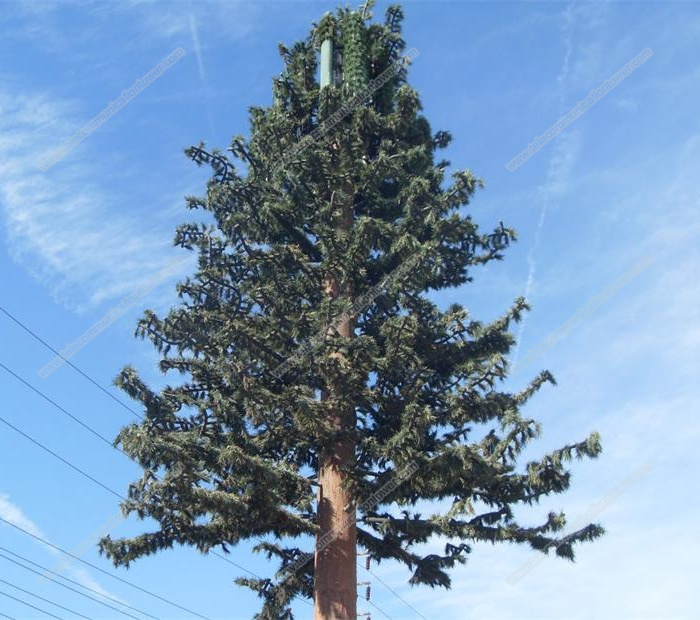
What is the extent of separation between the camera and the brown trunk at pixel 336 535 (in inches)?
519

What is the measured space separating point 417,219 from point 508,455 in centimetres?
544

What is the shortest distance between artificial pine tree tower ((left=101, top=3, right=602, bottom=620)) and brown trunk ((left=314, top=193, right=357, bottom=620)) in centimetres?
3

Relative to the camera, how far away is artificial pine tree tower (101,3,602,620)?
13141mm

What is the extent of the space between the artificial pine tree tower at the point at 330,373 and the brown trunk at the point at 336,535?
0.03 metres

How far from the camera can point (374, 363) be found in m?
14.3

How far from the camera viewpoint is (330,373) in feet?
45.4

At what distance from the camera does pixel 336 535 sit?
540 inches

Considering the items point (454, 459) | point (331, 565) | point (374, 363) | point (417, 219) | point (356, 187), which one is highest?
point (356, 187)

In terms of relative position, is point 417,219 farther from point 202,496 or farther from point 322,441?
point 202,496

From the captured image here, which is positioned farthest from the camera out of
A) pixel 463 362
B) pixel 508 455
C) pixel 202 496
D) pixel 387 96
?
pixel 387 96

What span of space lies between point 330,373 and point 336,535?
2940 millimetres

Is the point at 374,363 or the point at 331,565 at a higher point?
the point at 374,363

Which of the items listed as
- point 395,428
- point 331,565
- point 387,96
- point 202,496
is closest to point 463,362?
point 395,428

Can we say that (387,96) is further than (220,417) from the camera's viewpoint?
Yes
